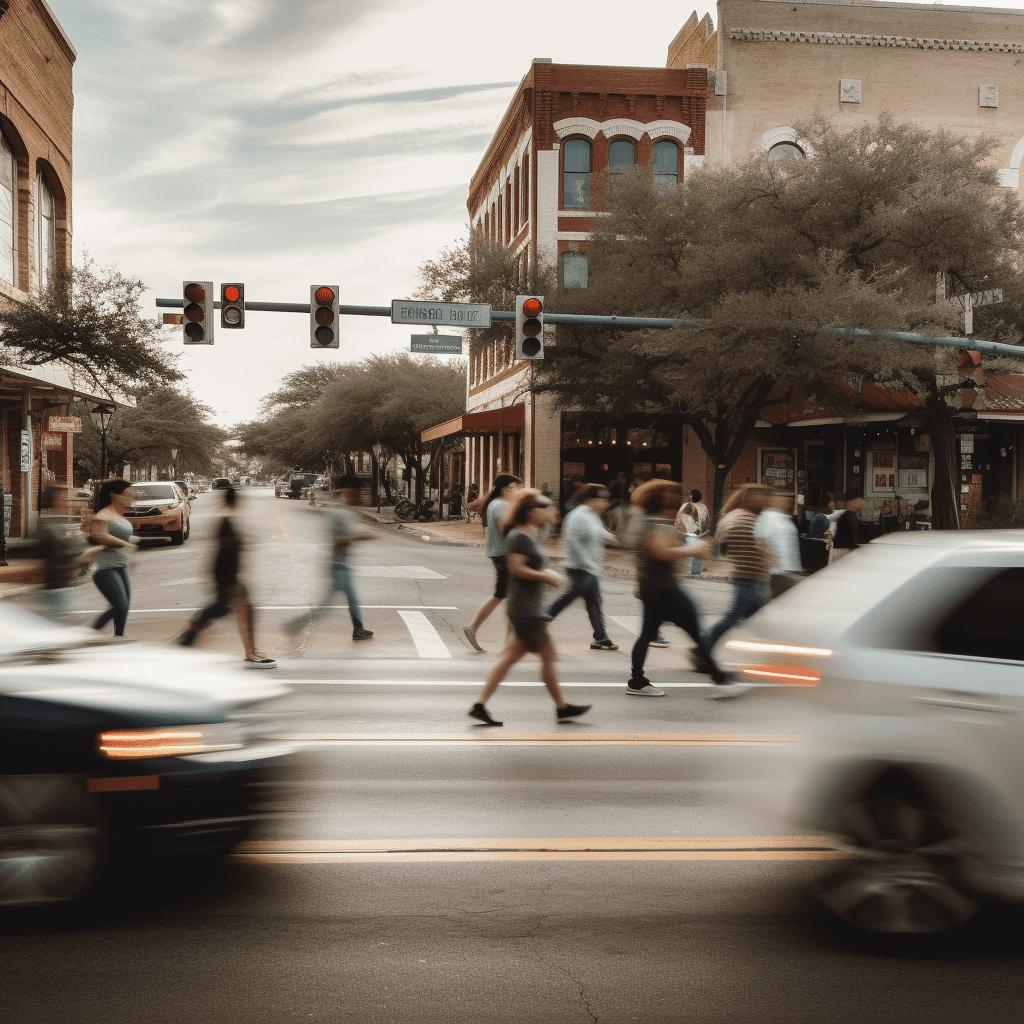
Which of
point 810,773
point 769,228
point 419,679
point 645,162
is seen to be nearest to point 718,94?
point 645,162

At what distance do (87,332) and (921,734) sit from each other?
84.7ft

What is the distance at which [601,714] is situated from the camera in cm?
884

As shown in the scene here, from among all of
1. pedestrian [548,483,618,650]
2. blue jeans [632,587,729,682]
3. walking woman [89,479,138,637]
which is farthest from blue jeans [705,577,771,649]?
walking woman [89,479,138,637]

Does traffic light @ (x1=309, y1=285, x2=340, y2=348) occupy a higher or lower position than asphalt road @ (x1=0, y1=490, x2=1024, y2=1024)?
higher

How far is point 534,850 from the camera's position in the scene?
17.6 ft

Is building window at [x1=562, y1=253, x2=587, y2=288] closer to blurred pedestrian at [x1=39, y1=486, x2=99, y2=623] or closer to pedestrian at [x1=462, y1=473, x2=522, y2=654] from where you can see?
pedestrian at [x1=462, y1=473, x2=522, y2=654]

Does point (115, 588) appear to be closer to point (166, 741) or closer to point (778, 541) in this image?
point (778, 541)

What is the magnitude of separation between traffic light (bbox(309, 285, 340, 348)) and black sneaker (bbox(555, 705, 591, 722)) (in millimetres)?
10851

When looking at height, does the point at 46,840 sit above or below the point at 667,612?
below

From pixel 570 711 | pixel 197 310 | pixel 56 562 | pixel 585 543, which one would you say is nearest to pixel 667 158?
pixel 197 310

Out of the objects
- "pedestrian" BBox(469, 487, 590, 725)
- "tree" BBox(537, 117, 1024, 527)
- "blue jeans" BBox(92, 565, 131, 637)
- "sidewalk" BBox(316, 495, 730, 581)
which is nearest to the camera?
"pedestrian" BBox(469, 487, 590, 725)

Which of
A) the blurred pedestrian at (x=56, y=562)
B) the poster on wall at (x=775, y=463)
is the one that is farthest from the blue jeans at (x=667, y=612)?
the poster on wall at (x=775, y=463)

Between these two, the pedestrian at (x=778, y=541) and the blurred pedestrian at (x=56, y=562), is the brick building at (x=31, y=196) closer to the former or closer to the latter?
the blurred pedestrian at (x=56, y=562)

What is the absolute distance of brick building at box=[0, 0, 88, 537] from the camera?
2894cm
